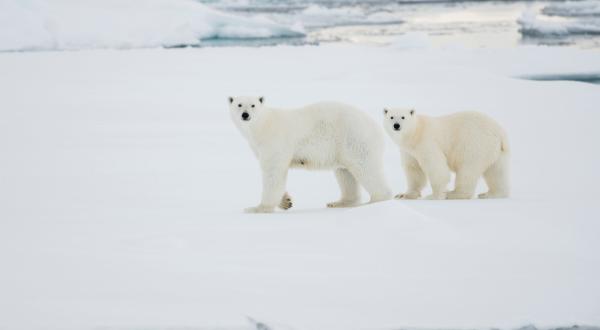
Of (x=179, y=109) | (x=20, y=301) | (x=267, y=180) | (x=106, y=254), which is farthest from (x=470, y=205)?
(x=179, y=109)

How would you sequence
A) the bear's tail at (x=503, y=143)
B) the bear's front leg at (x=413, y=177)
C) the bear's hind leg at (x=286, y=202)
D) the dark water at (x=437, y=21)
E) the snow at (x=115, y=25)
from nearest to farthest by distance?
the bear's hind leg at (x=286, y=202)
the bear's tail at (x=503, y=143)
the bear's front leg at (x=413, y=177)
the snow at (x=115, y=25)
the dark water at (x=437, y=21)

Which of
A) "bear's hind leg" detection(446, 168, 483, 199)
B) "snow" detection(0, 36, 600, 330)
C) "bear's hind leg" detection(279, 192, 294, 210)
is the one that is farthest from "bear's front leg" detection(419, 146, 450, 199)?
"bear's hind leg" detection(279, 192, 294, 210)

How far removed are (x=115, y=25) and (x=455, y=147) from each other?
13.4 m

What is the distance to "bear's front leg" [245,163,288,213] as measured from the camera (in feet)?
13.0

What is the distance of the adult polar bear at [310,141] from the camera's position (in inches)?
156

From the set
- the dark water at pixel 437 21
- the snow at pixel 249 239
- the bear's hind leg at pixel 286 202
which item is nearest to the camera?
the snow at pixel 249 239

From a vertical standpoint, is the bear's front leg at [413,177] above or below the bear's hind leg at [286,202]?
above

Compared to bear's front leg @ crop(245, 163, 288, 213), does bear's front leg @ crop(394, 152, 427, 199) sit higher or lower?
higher

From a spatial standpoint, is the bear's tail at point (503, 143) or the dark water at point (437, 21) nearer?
the bear's tail at point (503, 143)

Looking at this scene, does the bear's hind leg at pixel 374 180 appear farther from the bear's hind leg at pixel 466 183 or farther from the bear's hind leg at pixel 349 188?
the bear's hind leg at pixel 466 183

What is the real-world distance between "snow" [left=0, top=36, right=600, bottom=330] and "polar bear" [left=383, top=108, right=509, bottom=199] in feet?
0.88

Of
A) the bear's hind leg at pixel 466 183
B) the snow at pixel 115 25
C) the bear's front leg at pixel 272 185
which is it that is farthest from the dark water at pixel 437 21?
the bear's front leg at pixel 272 185

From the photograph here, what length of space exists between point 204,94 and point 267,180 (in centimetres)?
551

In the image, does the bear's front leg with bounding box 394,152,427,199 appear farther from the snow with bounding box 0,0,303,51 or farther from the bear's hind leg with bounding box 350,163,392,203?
the snow with bounding box 0,0,303,51
